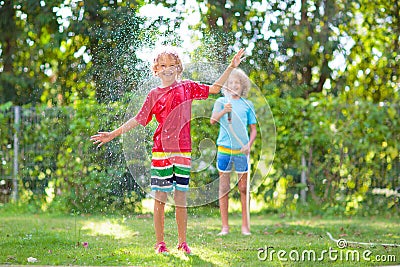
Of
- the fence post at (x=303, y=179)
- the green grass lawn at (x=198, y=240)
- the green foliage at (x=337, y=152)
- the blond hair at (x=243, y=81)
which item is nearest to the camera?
the green grass lawn at (x=198, y=240)

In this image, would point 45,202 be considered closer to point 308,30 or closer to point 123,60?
point 123,60

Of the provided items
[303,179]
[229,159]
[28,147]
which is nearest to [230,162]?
[229,159]

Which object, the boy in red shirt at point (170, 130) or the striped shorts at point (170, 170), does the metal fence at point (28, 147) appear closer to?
the boy in red shirt at point (170, 130)

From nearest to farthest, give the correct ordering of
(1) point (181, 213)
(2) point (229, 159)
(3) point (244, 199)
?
(1) point (181, 213), (2) point (229, 159), (3) point (244, 199)

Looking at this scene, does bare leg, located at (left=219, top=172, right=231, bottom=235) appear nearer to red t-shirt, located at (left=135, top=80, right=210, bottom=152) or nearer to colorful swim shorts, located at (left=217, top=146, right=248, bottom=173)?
colorful swim shorts, located at (left=217, top=146, right=248, bottom=173)

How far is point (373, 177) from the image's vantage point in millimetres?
6984

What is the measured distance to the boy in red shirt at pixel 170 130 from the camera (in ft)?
12.7

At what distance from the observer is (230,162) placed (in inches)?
202

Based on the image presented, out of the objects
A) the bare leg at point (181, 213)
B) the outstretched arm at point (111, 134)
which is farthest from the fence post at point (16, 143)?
the bare leg at point (181, 213)

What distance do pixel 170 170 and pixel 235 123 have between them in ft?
4.22

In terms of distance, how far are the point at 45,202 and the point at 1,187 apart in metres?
0.63

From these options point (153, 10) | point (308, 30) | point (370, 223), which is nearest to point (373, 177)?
point (370, 223)

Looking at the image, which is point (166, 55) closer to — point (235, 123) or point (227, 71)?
point (227, 71)

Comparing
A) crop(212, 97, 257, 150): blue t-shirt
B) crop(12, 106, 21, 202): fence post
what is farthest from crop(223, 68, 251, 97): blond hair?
crop(12, 106, 21, 202): fence post
